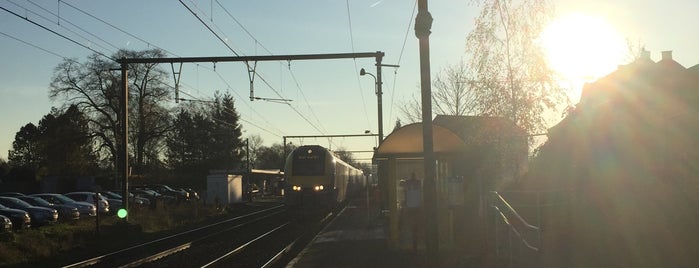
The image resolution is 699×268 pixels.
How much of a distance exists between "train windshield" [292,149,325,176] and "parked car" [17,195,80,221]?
1098 centimetres

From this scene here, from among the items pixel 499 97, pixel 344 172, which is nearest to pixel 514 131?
pixel 499 97

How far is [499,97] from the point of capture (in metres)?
17.4

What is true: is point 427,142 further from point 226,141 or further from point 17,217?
point 226,141

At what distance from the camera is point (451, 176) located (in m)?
18.0

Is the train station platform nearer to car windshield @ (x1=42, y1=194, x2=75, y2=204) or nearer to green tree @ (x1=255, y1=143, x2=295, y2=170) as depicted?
car windshield @ (x1=42, y1=194, x2=75, y2=204)

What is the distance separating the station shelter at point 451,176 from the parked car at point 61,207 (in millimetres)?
20332

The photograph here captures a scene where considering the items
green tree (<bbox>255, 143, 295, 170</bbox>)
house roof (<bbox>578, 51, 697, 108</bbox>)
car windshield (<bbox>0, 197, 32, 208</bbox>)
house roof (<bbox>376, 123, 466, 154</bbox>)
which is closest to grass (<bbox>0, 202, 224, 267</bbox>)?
car windshield (<bbox>0, 197, 32, 208</bbox>)

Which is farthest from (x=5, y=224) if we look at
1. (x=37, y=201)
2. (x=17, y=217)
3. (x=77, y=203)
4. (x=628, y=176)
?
(x=628, y=176)

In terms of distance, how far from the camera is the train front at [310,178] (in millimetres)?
33312

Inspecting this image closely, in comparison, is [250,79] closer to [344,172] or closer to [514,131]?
[514,131]

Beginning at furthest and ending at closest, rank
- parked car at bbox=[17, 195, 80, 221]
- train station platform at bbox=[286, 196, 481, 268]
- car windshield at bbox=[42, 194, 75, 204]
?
car windshield at bbox=[42, 194, 75, 204], parked car at bbox=[17, 195, 80, 221], train station platform at bbox=[286, 196, 481, 268]

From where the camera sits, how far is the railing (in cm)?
1097

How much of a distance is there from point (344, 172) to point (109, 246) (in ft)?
65.0

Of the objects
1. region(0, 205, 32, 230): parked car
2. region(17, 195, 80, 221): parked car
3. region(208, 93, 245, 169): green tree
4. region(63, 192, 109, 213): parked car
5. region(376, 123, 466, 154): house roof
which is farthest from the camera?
region(208, 93, 245, 169): green tree
